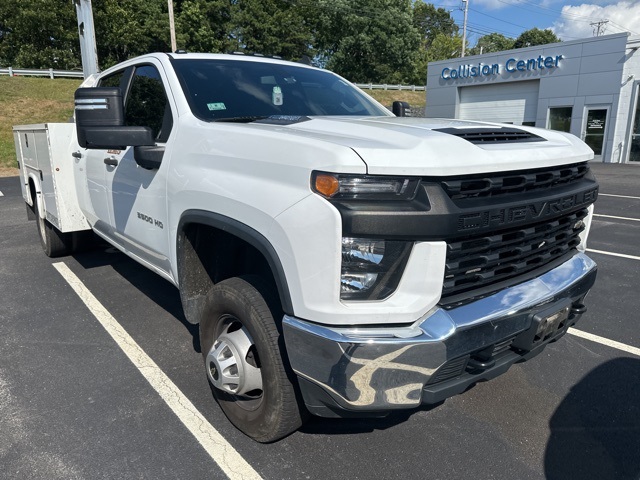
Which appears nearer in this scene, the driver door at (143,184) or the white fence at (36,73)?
the driver door at (143,184)

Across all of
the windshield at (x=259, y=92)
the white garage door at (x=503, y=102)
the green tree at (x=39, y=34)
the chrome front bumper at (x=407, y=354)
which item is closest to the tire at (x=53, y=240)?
the windshield at (x=259, y=92)

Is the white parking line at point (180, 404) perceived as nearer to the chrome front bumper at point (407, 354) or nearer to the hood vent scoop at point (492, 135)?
the chrome front bumper at point (407, 354)

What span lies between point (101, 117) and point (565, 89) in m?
22.4

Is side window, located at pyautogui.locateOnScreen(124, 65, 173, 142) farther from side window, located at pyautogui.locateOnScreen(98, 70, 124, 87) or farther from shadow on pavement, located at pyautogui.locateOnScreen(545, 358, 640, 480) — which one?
shadow on pavement, located at pyautogui.locateOnScreen(545, 358, 640, 480)

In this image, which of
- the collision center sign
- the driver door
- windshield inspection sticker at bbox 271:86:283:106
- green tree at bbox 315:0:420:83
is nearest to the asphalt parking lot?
the driver door

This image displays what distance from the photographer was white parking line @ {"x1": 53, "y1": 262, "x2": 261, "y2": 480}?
7.94ft

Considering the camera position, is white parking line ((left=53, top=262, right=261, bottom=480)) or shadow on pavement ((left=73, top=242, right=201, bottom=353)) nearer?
white parking line ((left=53, top=262, right=261, bottom=480))

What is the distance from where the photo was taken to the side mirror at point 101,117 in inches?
104

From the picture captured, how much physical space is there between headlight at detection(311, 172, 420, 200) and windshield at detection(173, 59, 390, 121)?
1231 millimetres

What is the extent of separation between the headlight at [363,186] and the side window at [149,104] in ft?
4.98

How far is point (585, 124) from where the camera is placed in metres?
20.6

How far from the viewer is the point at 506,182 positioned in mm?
2152

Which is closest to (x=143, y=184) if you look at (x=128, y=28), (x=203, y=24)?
(x=128, y=28)

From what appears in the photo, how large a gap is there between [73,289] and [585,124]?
70.4 ft
